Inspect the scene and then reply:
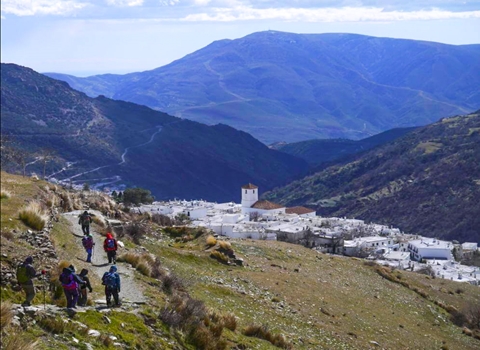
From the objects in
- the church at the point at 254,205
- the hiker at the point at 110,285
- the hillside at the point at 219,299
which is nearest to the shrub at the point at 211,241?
the hillside at the point at 219,299

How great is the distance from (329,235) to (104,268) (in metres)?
35.8

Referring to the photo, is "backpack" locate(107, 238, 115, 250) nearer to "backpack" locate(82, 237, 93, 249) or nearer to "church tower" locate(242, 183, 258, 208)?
"backpack" locate(82, 237, 93, 249)

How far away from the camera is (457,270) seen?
148ft

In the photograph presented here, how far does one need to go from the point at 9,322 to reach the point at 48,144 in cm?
10316

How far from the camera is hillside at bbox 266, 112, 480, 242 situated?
88875 mm

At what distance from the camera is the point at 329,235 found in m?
48.0

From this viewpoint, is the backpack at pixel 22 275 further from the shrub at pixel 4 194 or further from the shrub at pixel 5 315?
the shrub at pixel 4 194

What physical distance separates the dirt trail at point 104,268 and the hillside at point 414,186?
71.9m

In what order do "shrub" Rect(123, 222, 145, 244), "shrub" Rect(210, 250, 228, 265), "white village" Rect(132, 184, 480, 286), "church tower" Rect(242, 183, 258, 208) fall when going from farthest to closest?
"church tower" Rect(242, 183, 258, 208) → "white village" Rect(132, 184, 480, 286) → "shrub" Rect(210, 250, 228, 265) → "shrub" Rect(123, 222, 145, 244)

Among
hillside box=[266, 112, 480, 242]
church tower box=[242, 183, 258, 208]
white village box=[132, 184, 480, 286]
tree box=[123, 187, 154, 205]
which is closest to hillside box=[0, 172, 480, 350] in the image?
white village box=[132, 184, 480, 286]

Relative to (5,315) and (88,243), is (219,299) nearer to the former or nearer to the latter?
A: (88,243)

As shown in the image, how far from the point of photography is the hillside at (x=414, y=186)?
3499 inches

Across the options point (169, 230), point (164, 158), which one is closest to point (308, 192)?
point (164, 158)

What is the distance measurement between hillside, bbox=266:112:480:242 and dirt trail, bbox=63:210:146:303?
236 feet
